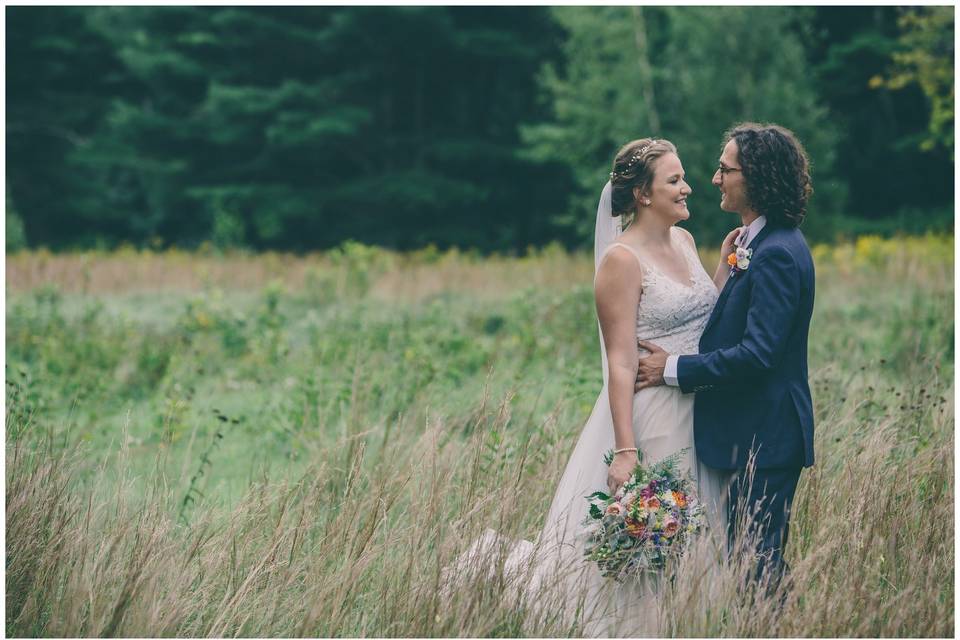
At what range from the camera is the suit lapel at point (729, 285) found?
317 centimetres

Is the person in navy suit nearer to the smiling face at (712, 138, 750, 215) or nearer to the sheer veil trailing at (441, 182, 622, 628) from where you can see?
the smiling face at (712, 138, 750, 215)

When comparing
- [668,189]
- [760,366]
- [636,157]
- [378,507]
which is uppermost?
[636,157]

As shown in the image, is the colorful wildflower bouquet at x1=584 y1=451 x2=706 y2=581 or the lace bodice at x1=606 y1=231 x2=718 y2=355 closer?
the colorful wildflower bouquet at x1=584 y1=451 x2=706 y2=581

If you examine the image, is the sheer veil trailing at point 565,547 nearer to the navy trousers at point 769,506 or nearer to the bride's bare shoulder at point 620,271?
the bride's bare shoulder at point 620,271

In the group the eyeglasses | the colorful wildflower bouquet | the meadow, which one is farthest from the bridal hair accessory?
the colorful wildflower bouquet

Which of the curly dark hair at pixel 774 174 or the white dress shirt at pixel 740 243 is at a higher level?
the curly dark hair at pixel 774 174

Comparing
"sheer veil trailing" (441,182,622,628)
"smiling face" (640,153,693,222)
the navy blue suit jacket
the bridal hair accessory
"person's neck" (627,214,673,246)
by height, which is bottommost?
"sheer veil trailing" (441,182,622,628)

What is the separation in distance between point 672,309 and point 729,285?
0.20 metres

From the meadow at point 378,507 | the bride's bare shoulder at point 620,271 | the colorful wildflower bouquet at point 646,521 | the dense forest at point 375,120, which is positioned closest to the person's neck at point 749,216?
the bride's bare shoulder at point 620,271

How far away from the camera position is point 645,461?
11.0 feet

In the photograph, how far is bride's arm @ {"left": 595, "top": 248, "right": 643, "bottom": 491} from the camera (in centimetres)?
326

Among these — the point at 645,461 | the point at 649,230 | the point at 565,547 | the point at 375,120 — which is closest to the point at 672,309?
the point at 649,230

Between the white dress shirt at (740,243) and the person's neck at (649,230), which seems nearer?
the white dress shirt at (740,243)

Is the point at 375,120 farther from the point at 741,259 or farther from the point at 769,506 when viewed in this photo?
the point at 769,506
